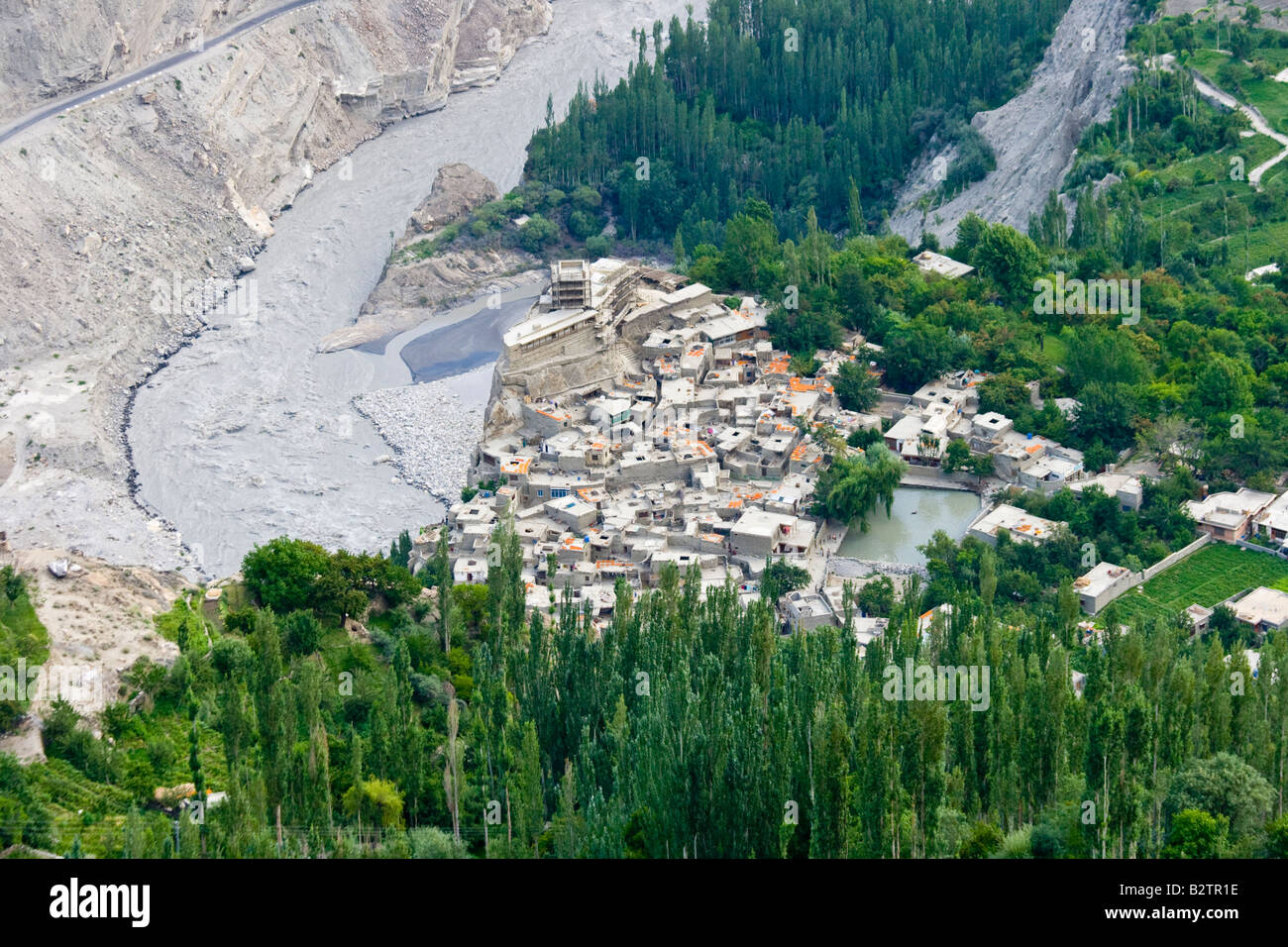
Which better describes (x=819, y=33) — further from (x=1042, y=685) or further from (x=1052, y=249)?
(x=1042, y=685)

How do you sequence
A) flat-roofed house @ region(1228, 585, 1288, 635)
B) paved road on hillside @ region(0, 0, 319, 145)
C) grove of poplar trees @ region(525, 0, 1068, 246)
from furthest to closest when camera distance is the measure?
grove of poplar trees @ region(525, 0, 1068, 246)
paved road on hillside @ region(0, 0, 319, 145)
flat-roofed house @ region(1228, 585, 1288, 635)

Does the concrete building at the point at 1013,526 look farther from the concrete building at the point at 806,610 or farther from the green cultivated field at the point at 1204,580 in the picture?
the concrete building at the point at 806,610

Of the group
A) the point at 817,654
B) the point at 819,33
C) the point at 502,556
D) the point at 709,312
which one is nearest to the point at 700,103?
the point at 819,33

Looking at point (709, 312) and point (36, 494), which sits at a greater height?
point (709, 312)

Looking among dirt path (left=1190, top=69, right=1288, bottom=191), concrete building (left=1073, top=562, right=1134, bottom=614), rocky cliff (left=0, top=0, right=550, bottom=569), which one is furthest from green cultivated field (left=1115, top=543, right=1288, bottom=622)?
rocky cliff (left=0, top=0, right=550, bottom=569)

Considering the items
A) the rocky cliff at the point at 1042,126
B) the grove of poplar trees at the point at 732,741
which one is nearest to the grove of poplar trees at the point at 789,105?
the rocky cliff at the point at 1042,126

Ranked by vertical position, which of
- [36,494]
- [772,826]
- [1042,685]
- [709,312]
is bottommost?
[772,826]

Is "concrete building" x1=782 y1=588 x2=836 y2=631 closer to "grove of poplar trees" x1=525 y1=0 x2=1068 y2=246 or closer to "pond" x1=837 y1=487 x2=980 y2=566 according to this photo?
"pond" x1=837 y1=487 x2=980 y2=566
